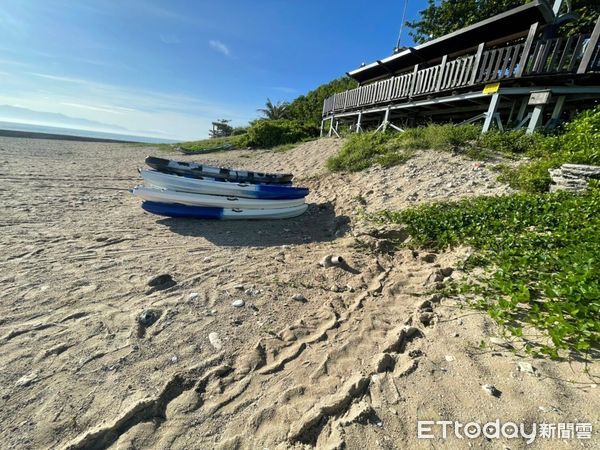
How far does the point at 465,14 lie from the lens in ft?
51.9

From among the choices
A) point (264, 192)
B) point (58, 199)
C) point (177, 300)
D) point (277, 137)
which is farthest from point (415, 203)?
point (277, 137)

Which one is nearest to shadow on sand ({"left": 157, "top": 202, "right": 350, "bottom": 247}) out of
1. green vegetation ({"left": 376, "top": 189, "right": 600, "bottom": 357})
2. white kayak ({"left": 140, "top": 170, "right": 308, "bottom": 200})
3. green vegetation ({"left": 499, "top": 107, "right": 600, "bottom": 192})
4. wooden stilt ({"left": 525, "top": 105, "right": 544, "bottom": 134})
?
white kayak ({"left": 140, "top": 170, "right": 308, "bottom": 200})

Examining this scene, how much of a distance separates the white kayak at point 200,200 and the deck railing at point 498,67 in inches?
302

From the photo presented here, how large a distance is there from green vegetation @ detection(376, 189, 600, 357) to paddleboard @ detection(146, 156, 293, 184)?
140 inches

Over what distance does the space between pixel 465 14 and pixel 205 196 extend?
20.2m

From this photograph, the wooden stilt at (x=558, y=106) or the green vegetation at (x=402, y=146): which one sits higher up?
the wooden stilt at (x=558, y=106)

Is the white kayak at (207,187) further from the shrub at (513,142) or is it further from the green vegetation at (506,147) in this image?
the shrub at (513,142)

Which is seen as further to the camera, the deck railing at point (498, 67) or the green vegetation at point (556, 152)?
the deck railing at point (498, 67)

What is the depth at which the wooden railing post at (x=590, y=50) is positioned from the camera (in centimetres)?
628

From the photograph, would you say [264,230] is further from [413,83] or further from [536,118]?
[413,83]

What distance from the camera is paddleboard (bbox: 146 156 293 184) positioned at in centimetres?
581

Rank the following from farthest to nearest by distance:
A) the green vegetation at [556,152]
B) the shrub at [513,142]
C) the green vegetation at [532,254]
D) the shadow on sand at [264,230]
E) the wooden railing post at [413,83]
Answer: the wooden railing post at [413,83] < the shrub at [513,142] < the green vegetation at [556,152] < the shadow on sand at [264,230] < the green vegetation at [532,254]

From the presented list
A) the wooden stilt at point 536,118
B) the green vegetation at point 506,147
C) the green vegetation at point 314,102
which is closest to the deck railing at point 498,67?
the wooden stilt at point 536,118

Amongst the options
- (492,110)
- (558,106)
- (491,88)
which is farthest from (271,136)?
(558,106)
